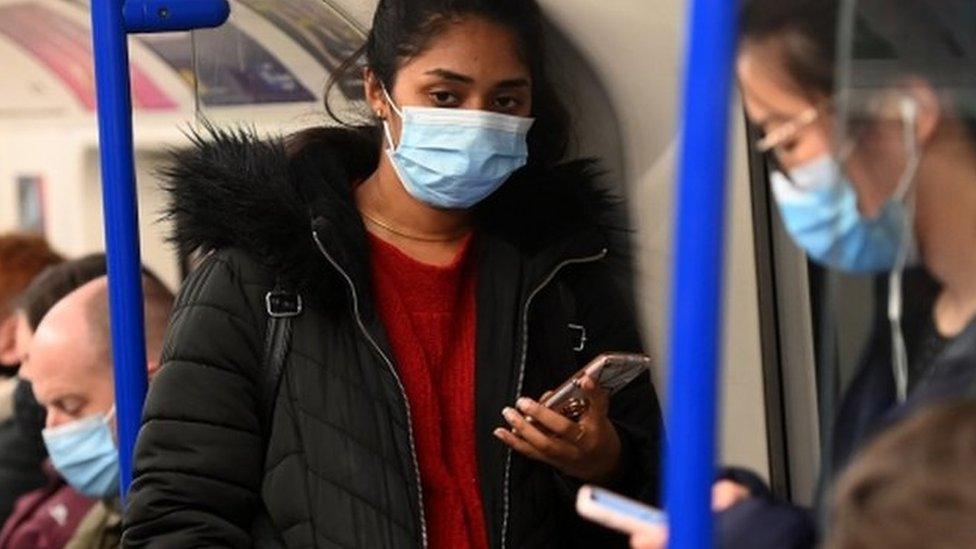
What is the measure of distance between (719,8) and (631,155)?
1.73 meters

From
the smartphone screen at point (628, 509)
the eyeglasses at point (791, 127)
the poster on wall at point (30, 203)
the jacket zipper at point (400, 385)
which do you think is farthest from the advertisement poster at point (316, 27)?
the poster on wall at point (30, 203)

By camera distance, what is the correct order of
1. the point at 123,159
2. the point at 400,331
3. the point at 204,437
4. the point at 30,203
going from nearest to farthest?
1. the point at 204,437
2. the point at 400,331
3. the point at 123,159
4. the point at 30,203

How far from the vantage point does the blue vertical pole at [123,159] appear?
12.6 ft

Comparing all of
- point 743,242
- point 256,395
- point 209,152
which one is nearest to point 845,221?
point 743,242

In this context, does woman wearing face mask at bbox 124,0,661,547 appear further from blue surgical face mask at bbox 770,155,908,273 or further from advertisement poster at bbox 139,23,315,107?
blue surgical face mask at bbox 770,155,908,273

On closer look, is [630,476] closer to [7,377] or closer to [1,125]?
[7,377]

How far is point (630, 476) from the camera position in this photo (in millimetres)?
3738

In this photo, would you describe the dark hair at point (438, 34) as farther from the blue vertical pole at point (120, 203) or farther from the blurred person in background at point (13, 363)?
the blurred person in background at point (13, 363)

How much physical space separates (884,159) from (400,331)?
54.6 inches

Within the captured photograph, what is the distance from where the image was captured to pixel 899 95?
2.34 meters

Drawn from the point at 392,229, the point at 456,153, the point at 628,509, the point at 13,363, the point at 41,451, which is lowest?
the point at 41,451

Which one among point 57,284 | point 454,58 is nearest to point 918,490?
point 454,58

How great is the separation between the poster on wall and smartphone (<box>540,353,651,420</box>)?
464cm

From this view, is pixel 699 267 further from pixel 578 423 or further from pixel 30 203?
pixel 30 203
